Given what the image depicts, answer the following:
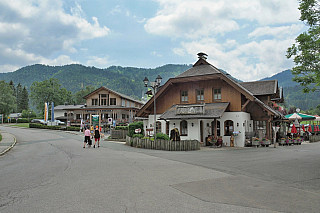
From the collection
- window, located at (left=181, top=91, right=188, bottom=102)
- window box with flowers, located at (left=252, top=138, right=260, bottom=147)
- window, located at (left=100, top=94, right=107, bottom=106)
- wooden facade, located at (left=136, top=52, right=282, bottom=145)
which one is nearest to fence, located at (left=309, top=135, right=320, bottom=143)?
wooden facade, located at (left=136, top=52, right=282, bottom=145)

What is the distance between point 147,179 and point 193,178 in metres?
1.55

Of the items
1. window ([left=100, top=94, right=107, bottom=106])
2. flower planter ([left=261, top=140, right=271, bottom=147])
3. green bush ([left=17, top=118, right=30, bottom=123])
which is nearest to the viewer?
flower planter ([left=261, top=140, right=271, bottom=147])

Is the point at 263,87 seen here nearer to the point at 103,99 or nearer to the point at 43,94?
the point at 103,99

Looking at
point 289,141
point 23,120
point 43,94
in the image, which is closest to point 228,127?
point 289,141

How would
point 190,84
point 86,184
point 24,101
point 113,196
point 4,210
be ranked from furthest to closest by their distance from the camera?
point 24,101 < point 190,84 < point 86,184 < point 113,196 < point 4,210

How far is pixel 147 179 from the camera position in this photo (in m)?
8.04

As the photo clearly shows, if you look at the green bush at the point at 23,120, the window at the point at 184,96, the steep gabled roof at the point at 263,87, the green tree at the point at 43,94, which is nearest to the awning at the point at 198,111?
the window at the point at 184,96

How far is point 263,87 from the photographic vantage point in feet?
90.0

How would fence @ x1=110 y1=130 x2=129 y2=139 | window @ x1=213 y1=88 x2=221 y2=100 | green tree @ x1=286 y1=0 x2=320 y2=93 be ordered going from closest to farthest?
green tree @ x1=286 y1=0 x2=320 y2=93, window @ x1=213 y1=88 x2=221 y2=100, fence @ x1=110 y1=130 x2=129 y2=139

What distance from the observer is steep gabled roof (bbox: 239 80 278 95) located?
26.3 m

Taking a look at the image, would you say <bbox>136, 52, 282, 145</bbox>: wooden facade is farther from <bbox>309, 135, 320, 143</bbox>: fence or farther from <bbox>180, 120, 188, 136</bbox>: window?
<bbox>309, 135, 320, 143</bbox>: fence

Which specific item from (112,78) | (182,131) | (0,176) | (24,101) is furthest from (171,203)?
(112,78)

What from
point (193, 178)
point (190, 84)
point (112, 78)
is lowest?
point (193, 178)

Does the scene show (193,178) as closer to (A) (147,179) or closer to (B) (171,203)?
(A) (147,179)
